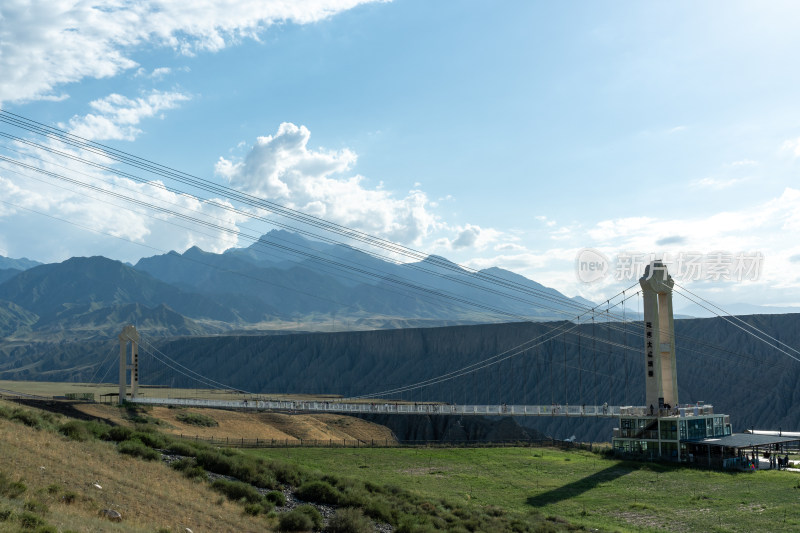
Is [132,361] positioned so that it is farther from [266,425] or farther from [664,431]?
[664,431]

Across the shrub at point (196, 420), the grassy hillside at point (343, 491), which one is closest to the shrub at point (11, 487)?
the grassy hillside at point (343, 491)

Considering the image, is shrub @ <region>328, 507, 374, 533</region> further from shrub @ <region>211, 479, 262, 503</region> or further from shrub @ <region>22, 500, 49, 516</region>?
shrub @ <region>22, 500, 49, 516</region>

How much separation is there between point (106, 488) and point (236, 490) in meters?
4.18

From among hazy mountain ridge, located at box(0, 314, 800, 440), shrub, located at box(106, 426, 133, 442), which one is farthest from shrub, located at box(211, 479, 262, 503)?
hazy mountain ridge, located at box(0, 314, 800, 440)

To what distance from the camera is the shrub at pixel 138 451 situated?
23.5 metres

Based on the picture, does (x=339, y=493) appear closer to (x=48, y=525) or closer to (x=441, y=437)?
(x=48, y=525)

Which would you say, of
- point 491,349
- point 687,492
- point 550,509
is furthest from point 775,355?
point 550,509

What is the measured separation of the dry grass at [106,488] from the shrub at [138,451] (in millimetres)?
455

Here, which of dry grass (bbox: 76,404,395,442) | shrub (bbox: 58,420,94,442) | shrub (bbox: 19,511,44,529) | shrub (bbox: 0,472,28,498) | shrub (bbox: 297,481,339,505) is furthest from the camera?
dry grass (bbox: 76,404,395,442)

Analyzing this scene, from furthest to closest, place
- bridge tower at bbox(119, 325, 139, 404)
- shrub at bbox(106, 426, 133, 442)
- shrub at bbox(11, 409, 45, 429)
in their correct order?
bridge tower at bbox(119, 325, 139, 404)
shrub at bbox(106, 426, 133, 442)
shrub at bbox(11, 409, 45, 429)

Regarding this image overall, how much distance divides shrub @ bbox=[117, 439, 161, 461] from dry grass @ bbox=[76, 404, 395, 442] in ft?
104

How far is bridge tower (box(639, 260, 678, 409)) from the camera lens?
158 ft

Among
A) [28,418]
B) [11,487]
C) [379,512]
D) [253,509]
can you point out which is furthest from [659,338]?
[11,487]

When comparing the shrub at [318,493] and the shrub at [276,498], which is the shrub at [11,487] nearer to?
the shrub at [276,498]
